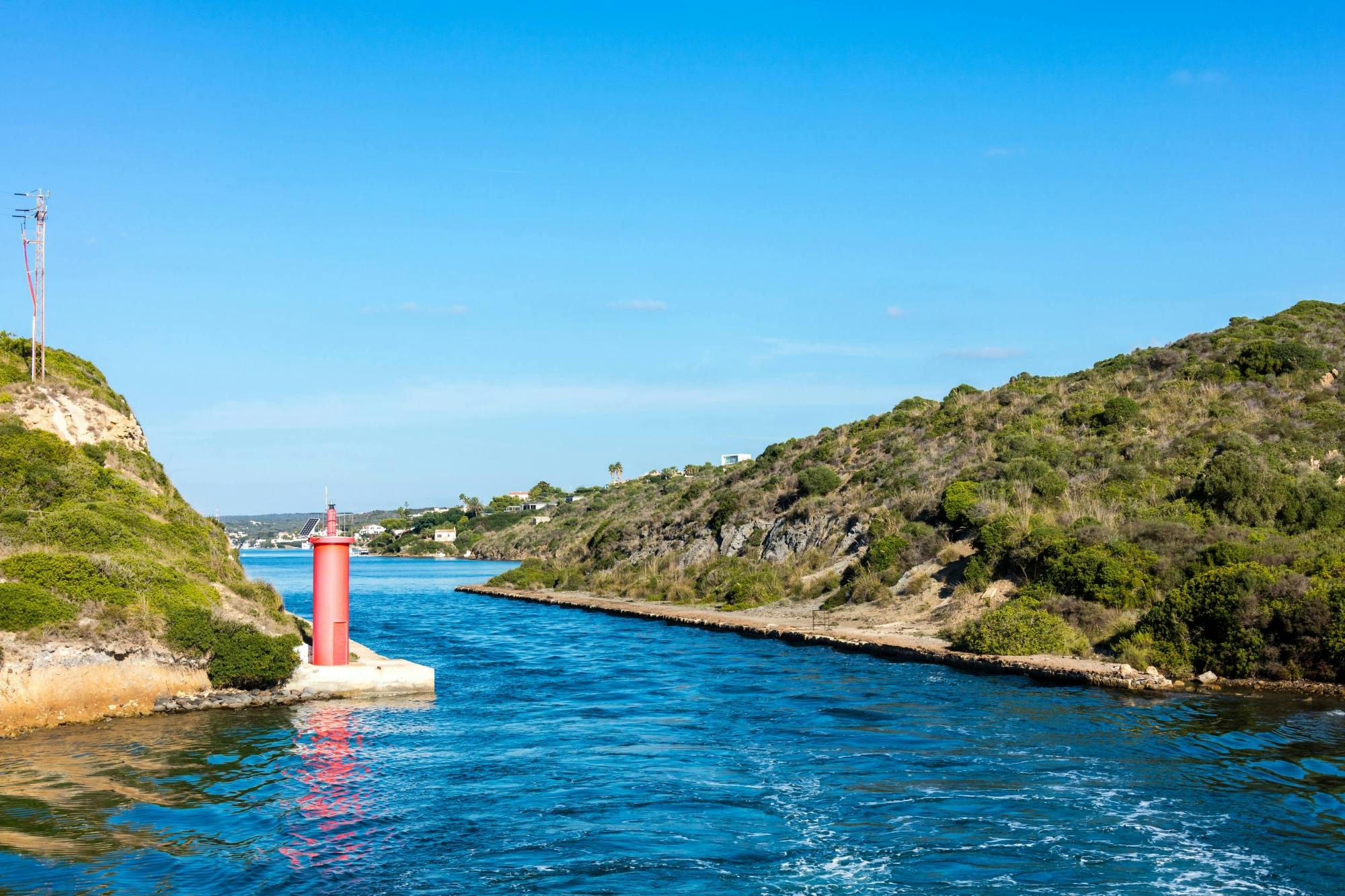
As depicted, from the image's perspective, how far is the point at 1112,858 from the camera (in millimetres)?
13102

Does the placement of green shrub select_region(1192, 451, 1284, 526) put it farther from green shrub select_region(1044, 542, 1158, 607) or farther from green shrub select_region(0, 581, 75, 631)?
green shrub select_region(0, 581, 75, 631)

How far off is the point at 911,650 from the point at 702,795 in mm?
15712

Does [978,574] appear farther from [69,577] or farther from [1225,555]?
[69,577]

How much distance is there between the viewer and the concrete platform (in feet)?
82.0

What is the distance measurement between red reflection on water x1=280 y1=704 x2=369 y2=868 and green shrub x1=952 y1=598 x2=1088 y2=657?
1678cm

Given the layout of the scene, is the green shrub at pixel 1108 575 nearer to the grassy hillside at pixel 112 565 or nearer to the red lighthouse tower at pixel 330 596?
the red lighthouse tower at pixel 330 596

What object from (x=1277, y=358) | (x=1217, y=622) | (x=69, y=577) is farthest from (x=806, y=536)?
(x=69, y=577)

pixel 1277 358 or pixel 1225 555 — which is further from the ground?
pixel 1277 358

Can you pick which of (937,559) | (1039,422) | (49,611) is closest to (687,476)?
(1039,422)

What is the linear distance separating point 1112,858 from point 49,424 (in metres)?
31.7

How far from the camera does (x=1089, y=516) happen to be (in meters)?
35.9

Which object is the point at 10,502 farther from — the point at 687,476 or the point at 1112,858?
the point at 687,476

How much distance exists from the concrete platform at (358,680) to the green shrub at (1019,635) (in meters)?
14.8

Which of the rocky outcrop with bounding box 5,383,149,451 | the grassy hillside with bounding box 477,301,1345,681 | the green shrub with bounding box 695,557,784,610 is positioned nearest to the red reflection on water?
the rocky outcrop with bounding box 5,383,149,451
